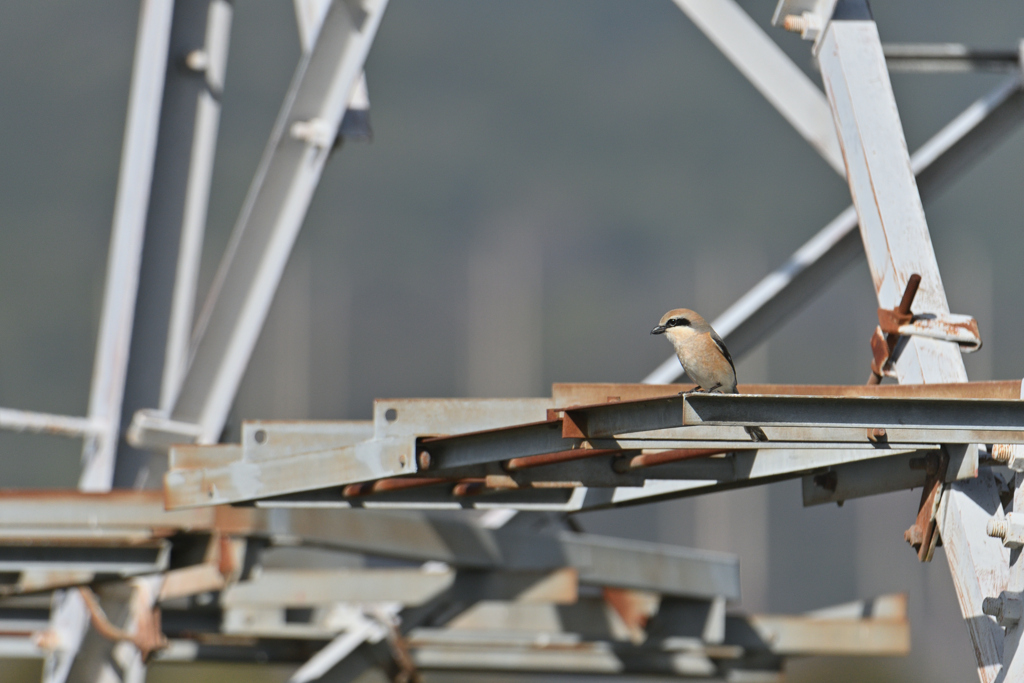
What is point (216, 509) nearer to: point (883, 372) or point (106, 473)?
point (106, 473)

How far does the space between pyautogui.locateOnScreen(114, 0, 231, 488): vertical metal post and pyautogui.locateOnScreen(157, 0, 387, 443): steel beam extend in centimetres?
40

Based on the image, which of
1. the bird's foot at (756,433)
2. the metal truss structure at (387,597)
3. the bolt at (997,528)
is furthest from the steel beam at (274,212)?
the bolt at (997,528)

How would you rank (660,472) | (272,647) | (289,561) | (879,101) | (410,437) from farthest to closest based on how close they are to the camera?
(272,647), (289,561), (879,101), (660,472), (410,437)

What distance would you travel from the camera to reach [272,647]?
10992mm

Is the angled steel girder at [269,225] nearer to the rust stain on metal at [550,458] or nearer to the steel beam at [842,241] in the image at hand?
the steel beam at [842,241]

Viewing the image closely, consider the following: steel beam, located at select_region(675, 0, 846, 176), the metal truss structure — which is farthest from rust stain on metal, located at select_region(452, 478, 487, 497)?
steel beam, located at select_region(675, 0, 846, 176)

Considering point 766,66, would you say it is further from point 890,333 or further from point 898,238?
point 890,333

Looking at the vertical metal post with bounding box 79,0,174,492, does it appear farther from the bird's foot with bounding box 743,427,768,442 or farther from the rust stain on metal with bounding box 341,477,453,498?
the bird's foot with bounding box 743,427,768,442

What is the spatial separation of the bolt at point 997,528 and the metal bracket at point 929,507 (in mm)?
385

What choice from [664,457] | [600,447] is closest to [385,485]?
[664,457]

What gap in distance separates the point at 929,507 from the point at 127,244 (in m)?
4.99

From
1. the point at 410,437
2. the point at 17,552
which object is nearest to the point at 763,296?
the point at 410,437

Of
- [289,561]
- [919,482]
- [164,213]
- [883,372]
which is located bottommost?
[919,482]

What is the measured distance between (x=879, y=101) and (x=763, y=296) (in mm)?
2246
